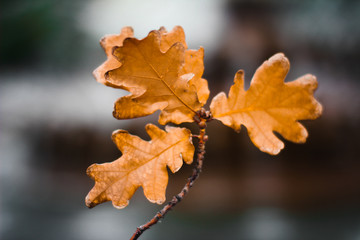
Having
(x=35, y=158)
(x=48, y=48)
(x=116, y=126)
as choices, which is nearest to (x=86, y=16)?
(x=48, y=48)

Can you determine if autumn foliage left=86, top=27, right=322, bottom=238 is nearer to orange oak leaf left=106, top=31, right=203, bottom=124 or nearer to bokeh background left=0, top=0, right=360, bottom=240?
orange oak leaf left=106, top=31, right=203, bottom=124

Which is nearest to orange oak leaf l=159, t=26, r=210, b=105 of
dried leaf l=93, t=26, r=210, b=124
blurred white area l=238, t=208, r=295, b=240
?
dried leaf l=93, t=26, r=210, b=124

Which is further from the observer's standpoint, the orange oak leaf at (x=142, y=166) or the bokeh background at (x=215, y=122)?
the bokeh background at (x=215, y=122)

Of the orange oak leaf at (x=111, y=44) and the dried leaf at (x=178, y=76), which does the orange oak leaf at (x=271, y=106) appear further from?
the orange oak leaf at (x=111, y=44)

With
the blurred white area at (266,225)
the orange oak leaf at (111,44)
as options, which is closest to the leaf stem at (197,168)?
the orange oak leaf at (111,44)

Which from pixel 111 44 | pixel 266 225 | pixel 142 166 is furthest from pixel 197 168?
pixel 266 225

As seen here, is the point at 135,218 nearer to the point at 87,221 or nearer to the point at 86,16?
the point at 87,221
